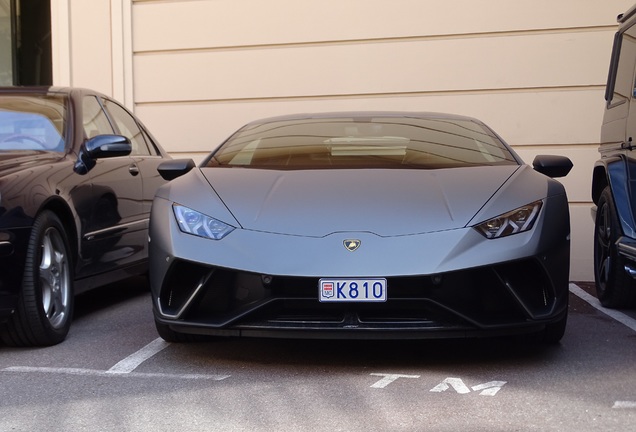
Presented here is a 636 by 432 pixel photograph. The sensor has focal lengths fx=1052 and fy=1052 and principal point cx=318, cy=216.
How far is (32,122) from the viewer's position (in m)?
6.25

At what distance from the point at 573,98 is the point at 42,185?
5129 mm

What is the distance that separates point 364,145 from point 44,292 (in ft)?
6.11

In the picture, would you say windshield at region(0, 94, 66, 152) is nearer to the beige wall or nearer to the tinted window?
the beige wall

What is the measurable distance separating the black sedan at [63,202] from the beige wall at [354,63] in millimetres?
2072

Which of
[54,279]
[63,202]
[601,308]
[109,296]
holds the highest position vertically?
[63,202]

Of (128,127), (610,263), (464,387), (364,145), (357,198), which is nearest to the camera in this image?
(464,387)

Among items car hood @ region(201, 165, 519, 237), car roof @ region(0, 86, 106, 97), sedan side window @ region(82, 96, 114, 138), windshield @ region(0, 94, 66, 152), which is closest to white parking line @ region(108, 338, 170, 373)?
car hood @ region(201, 165, 519, 237)

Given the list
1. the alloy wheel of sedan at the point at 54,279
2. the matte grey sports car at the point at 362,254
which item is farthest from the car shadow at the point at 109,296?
the matte grey sports car at the point at 362,254

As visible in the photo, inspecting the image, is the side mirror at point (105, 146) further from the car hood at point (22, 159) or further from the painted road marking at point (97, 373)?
the painted road marking at point (97, 373)

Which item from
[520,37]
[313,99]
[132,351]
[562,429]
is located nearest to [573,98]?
[520,37]

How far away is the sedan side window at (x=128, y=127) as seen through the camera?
7227 mm

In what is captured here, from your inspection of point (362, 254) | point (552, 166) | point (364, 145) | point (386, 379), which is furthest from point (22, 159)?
point (552, 166)

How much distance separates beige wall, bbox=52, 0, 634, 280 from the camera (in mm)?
8906

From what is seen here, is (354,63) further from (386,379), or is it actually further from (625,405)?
(625,405)
